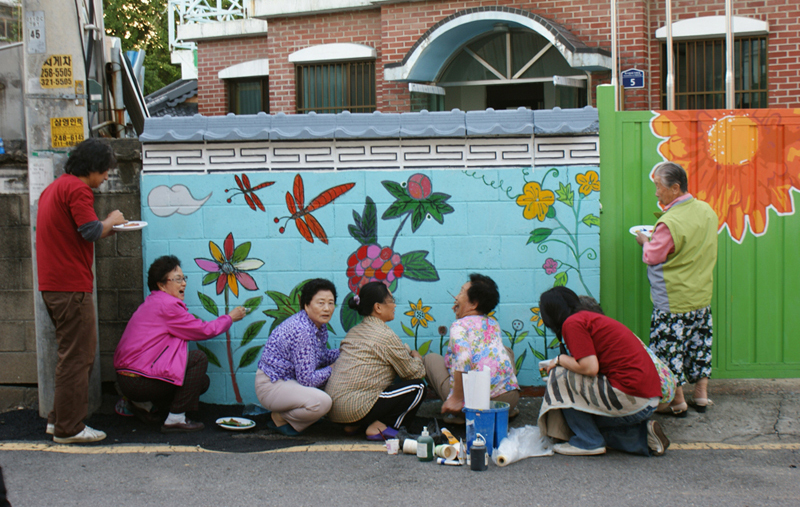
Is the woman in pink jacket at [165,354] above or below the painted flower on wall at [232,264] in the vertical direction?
below

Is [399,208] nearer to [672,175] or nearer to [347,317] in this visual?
[347,317]

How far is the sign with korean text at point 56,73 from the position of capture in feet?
16.3

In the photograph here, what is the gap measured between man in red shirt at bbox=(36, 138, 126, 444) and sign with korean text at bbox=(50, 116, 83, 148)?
0.37 metres

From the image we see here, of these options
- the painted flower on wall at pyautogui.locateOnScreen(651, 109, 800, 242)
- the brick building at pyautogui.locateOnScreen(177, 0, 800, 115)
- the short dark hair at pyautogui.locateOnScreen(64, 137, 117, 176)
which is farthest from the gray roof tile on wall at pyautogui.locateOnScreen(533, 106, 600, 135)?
the brick building at pyautogui.locateOnScreen(177, 0, 800, 115)

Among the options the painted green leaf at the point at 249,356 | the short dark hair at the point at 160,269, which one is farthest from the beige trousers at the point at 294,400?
the short dark hair at the point at 160,269

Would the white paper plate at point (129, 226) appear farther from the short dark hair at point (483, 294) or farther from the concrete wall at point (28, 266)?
the short dark hair at point (483, 294)

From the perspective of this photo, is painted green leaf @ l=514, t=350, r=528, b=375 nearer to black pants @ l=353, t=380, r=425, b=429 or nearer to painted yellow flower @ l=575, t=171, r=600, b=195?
black pants @ l=353, t=380, r=425, b=429

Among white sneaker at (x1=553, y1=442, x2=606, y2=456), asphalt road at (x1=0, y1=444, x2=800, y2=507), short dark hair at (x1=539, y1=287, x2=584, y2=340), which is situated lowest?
asphalt road at (x1=0, y1=444, x2=800, y2=507)

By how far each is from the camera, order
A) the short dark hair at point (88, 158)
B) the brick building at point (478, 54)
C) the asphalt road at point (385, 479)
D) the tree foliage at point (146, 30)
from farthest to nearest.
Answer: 1. the tree foliage at point (146, 30)
2. the brick building at point (478, 54)
3. the short dark hair at point (88, 158)
4. the asphalt road at point (385, 479)

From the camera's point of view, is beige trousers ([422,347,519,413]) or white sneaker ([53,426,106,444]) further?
beige trousers ([422,347,519,413])

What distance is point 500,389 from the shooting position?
468 centimetres

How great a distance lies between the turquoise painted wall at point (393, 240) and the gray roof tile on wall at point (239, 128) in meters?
0.27

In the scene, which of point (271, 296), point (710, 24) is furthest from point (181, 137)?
point (710, 24)

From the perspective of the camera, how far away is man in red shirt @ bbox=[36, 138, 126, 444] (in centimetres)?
456
